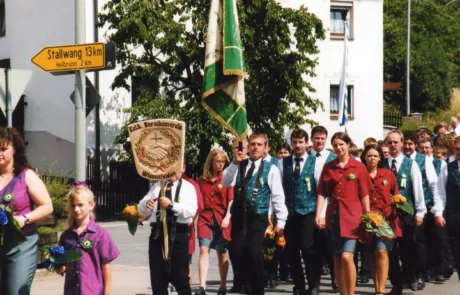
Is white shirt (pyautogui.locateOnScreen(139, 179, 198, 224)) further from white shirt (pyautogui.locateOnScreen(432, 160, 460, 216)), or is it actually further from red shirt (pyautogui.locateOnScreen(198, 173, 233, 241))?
white shirt (pyautogui.locateOnScreen(432, 160, 460, 216))

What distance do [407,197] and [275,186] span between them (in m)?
2.27

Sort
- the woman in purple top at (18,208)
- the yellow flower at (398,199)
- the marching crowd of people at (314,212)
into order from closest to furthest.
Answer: the woman in purple top at (18,208), the marching crowd of people at (314,212), the yellow flower at (398,199)

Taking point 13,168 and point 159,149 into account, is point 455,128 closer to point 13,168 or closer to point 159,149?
point 159,149

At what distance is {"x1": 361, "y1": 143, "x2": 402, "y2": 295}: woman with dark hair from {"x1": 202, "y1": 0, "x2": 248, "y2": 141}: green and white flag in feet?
5.81

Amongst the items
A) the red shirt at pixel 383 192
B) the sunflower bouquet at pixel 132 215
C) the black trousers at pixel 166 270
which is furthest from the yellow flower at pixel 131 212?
the red shirt at pixel 383 192

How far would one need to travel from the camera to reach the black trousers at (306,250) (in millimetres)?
12195

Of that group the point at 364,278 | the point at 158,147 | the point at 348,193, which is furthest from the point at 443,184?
the point at 158,147

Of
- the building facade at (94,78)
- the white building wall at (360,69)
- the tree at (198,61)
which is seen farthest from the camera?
the white building wall at (360,69)

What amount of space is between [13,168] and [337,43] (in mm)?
30663

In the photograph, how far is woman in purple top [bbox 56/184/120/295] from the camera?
7.97 meters

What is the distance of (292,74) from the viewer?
27.9 m

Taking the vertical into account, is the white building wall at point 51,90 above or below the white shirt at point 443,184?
above

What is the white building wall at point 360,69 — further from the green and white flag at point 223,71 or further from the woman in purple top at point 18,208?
the woman in purple top at point 18,208

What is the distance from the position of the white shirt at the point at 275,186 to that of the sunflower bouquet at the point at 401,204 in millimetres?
1456
